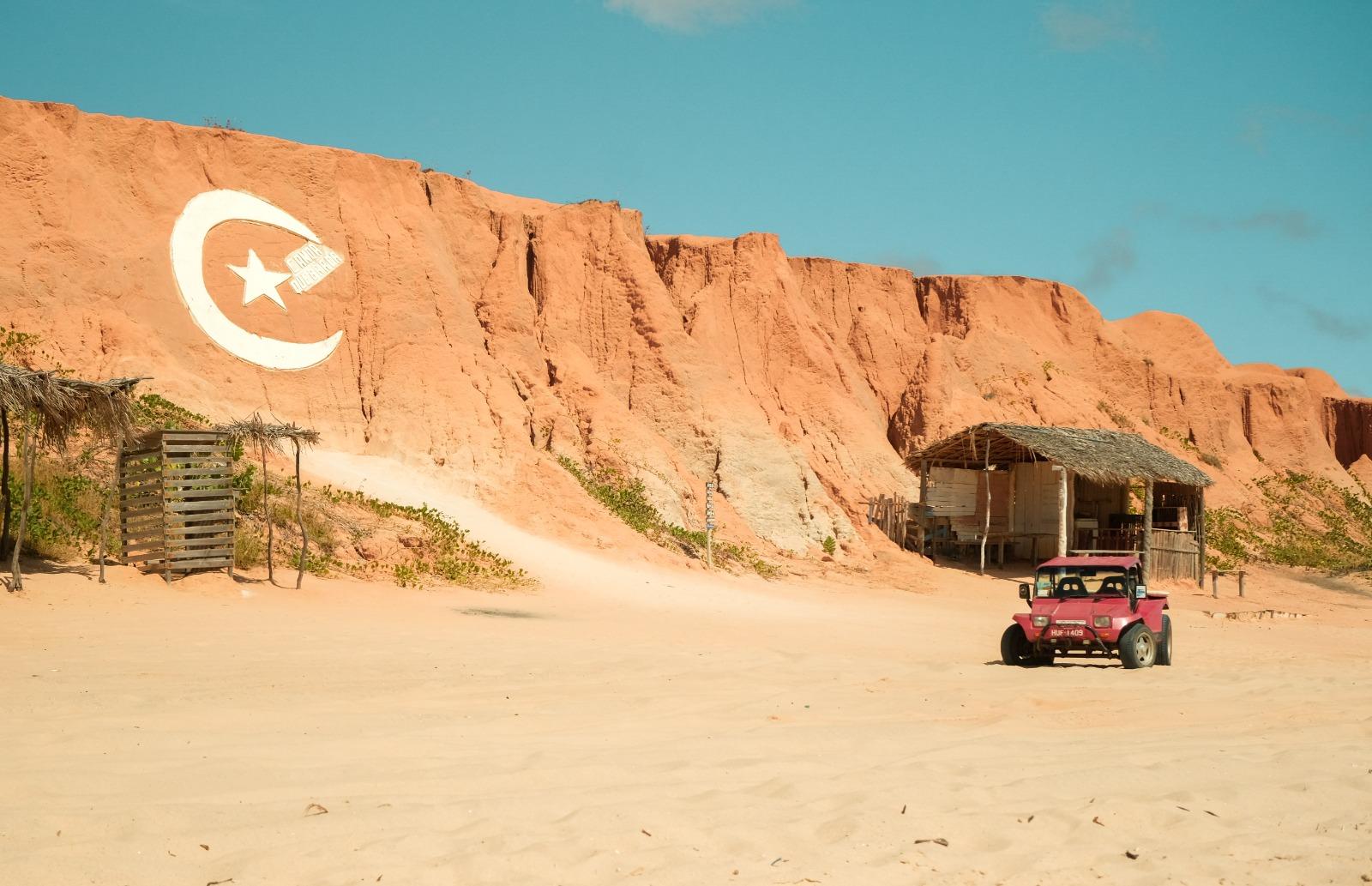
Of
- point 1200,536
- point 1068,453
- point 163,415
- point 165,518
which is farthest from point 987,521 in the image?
point 165,518

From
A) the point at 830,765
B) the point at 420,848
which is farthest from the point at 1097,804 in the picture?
the point at 420,848

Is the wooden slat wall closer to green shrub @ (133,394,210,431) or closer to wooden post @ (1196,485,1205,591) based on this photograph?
green shrub @ (133,394,210,431)

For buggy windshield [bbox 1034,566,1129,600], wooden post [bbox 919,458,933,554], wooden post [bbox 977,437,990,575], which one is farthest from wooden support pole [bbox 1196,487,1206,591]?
buggy windshield [bbox 1034,566,1129,600]

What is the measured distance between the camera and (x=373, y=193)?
104ft

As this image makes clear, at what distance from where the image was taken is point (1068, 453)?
99.2 feet

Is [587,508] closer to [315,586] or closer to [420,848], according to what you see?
[315,586]

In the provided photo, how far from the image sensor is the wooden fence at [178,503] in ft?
54.1

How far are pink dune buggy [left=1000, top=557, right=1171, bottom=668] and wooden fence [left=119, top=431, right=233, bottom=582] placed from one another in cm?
1072

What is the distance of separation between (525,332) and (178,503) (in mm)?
16517

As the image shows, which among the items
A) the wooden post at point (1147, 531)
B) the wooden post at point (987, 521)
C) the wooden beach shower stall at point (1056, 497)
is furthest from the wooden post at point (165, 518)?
the wooden post at point (1147, 531)

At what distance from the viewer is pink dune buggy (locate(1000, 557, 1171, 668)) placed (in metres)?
14.0

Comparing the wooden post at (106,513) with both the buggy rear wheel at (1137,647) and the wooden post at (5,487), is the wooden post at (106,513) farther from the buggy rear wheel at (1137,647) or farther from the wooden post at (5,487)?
the buggy rear wheel at (1137,647)

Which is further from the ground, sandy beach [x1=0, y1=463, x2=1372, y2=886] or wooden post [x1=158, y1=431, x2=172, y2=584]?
wooden post [x1=158, y1=431, x2=172, y2=584]

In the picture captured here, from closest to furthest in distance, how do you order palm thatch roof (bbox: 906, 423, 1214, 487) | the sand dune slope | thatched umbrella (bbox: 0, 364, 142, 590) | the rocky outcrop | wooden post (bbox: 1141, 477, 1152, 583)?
the sand dune slope → thatched umbrella (bbox: 0, 364, 142, 590) → palm thatch roof (bbox: 906, 423, 1214, 487) → wooden post (bbox: 1141, 477, 1152, 583) → the rocky outcrop
